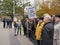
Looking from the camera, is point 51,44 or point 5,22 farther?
point 5,22

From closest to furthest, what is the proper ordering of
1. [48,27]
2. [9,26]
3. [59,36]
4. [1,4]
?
[59,36] < [48,27] < [9,26] < [1,4]

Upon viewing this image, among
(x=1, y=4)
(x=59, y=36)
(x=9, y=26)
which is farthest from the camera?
(x=1, y=4)

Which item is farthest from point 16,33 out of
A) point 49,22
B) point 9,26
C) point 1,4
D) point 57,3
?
point 1,4

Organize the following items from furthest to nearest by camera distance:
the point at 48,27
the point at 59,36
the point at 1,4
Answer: the point at 1,4 < the point at 48,27 < the point at 59,36

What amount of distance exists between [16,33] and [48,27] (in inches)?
719

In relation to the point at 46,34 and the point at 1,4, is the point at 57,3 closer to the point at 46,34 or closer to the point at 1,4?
the point at 46,34

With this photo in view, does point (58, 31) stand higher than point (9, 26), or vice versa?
point (58, 31)

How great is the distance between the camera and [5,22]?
44.3 metres

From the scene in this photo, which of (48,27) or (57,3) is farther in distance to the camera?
(57,3)

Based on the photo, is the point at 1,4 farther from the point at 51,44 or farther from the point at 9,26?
the point at 51,44

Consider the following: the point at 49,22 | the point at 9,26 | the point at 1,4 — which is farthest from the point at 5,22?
the point at 1,4

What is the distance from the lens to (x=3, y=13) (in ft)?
335

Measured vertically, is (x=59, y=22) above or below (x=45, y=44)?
above

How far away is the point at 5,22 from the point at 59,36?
1430 inches
